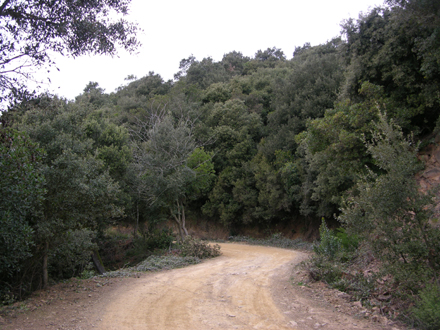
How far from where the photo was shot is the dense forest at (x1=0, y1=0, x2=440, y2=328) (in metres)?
7.33

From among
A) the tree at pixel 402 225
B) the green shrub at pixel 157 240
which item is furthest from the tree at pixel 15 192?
the green shrub at pixel 157 240

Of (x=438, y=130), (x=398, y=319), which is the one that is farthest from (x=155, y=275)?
(x=438, y=130)

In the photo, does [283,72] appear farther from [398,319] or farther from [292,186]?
[398,319]

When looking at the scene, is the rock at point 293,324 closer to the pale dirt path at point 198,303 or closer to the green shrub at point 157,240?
the pale dirt path at point 198,303

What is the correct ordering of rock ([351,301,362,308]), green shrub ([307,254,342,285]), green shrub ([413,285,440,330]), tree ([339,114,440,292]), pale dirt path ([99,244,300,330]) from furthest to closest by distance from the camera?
green shrub ([307,254,342,285]) → rock ([351,301,362,308]) → tree ([339,114,440,292]) → pale dirt path ([99,244,300,330]) → green shrub ([413,285,440,330])

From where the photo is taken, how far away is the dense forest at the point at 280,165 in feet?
24.0

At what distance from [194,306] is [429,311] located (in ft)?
16.0

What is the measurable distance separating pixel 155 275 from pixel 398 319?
7.91 meters

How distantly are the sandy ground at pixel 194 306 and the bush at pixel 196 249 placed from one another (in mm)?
4419

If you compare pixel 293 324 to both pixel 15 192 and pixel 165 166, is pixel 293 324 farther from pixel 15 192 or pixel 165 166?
pixel 165 166

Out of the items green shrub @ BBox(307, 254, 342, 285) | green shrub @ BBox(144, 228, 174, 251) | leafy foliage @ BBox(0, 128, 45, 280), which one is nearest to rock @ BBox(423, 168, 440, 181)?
green shrub @ BBox(307, 254, 342, 285)

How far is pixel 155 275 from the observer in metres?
11.5

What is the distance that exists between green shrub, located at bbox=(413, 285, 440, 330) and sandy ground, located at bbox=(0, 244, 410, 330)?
55cm

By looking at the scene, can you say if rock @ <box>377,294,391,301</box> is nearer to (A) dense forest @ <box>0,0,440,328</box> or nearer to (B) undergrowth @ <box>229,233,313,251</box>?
(A) dense forest @ <box>0,0,440,328</box>
